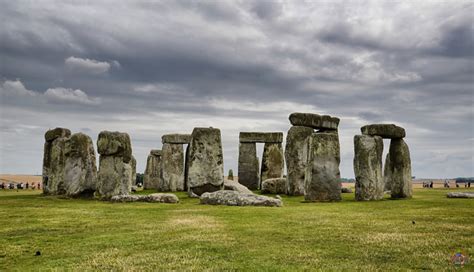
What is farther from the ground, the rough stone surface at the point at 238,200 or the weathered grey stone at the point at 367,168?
the weathered grey stone at the point at 367,168

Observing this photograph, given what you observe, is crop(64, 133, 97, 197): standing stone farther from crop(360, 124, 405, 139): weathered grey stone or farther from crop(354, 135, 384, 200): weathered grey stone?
crop(360, 124, 405, 139): weathered grey stone

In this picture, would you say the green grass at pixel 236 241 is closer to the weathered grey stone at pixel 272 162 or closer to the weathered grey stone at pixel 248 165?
the weathered grey stone at pixel 272 162

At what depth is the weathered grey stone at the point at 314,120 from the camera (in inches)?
860

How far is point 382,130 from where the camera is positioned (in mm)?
19906

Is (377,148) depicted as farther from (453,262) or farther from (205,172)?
(453,262)

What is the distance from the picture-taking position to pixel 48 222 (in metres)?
11.4

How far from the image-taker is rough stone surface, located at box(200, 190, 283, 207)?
613 inches

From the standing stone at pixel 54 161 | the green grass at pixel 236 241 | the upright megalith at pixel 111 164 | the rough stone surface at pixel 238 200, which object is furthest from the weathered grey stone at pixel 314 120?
the standing stone at pixel 54 161

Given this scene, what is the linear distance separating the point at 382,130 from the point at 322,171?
11.4 feet

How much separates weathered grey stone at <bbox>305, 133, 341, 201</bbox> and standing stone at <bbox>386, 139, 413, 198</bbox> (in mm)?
3270

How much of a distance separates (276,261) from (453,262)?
2497mm

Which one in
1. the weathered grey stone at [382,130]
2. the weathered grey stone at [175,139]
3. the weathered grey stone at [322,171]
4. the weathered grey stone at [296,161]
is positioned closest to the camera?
the weathered grey stone at [322,171]

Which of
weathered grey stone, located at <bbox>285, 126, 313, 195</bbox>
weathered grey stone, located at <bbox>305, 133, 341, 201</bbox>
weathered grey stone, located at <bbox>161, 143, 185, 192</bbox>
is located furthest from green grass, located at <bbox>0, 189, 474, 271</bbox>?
weathered grey stone, located at <bbox>161, 143, 185, 192</bbox>

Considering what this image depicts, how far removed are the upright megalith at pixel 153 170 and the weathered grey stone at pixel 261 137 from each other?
20.7 feet
